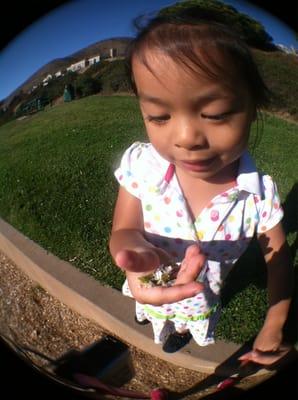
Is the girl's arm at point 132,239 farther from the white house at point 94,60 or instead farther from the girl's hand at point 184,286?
A: the white house at point 94,60

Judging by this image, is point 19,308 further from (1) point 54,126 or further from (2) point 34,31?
(2) point 34,31

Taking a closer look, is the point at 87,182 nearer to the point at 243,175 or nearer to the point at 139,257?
the point at 139,257

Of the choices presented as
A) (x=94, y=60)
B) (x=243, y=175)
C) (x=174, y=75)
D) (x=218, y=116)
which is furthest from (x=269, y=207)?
(x=94, y=60)

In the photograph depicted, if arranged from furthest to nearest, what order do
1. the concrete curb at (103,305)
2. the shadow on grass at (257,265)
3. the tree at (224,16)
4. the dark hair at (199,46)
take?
the concrete curb at (103,305) → the shadow on grass at (257,265) → the tree at (224,16) → the dark hair at (199,46)

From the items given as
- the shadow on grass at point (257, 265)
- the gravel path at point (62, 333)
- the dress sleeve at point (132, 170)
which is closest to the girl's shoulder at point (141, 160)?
the dress sleeve at point (132, 170)

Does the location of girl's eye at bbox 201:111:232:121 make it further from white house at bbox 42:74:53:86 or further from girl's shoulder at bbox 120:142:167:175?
white house at bbox 42:74:53:86

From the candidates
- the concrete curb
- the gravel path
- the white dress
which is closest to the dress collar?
the white dress
